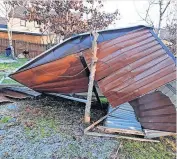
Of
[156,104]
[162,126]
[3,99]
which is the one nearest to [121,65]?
[156,104]

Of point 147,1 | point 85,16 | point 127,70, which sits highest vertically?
point 147,1

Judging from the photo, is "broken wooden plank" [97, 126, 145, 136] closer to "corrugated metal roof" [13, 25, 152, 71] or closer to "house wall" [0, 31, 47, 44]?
"corrugated metal roof" [13, 25, 152, 71]

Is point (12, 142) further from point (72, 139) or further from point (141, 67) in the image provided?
point (141, 67)

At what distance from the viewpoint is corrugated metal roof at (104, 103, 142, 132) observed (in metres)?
5.59

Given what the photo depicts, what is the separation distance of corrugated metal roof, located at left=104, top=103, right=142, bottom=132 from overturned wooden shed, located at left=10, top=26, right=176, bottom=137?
2.23 ft

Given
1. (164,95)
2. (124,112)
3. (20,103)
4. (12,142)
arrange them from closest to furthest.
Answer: (12,142) < (164,95) < (124,112) < (20,103)

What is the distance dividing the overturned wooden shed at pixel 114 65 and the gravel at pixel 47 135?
2.73ft

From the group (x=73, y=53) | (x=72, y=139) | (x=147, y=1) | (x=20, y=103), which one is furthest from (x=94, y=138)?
(x=147, y=1)

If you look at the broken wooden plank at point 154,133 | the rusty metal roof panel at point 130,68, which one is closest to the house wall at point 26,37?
the rusty metal roof panel at point 130,68

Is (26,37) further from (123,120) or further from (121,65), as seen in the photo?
(121,65)

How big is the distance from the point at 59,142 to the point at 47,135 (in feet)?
1.31

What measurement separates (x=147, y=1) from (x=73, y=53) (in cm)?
1517

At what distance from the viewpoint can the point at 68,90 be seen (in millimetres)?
6762

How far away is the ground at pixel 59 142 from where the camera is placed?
445 cm
